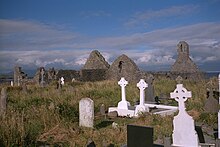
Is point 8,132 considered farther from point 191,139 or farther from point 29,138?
point 191,139

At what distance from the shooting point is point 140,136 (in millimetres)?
5074

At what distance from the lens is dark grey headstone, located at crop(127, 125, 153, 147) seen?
4.97 metres

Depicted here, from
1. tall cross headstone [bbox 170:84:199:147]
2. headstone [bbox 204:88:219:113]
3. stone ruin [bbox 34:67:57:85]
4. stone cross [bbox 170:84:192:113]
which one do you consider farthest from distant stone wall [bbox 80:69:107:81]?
tall cross headstone [bbox 170:84:199:147]

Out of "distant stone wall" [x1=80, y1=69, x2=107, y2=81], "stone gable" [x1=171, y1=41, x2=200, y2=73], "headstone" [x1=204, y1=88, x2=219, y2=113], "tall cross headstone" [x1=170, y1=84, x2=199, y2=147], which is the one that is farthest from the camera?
"distant stone wall" [x1=80, y1=69, x2=107, y2=81]

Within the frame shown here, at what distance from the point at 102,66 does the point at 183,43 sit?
1130 cm

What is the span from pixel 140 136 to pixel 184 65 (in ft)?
109

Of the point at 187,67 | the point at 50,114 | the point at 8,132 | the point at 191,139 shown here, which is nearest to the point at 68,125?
the point at 50,114

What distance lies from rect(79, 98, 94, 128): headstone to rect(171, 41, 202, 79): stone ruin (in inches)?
1047

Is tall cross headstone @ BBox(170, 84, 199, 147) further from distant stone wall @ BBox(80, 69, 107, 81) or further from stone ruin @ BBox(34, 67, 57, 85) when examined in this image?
distant stone wall @ BBox(80, 69, 107, 81)

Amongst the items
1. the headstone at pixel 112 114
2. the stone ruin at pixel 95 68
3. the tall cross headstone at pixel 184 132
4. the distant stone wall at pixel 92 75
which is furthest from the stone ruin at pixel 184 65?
the tall cross headstone at pixel 184 132

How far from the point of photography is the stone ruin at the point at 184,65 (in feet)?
117

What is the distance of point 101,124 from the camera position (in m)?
11.3

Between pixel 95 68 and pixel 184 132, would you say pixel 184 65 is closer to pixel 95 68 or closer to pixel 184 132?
pixel 95 68

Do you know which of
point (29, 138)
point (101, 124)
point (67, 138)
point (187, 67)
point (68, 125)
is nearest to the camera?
point (29, 138)
